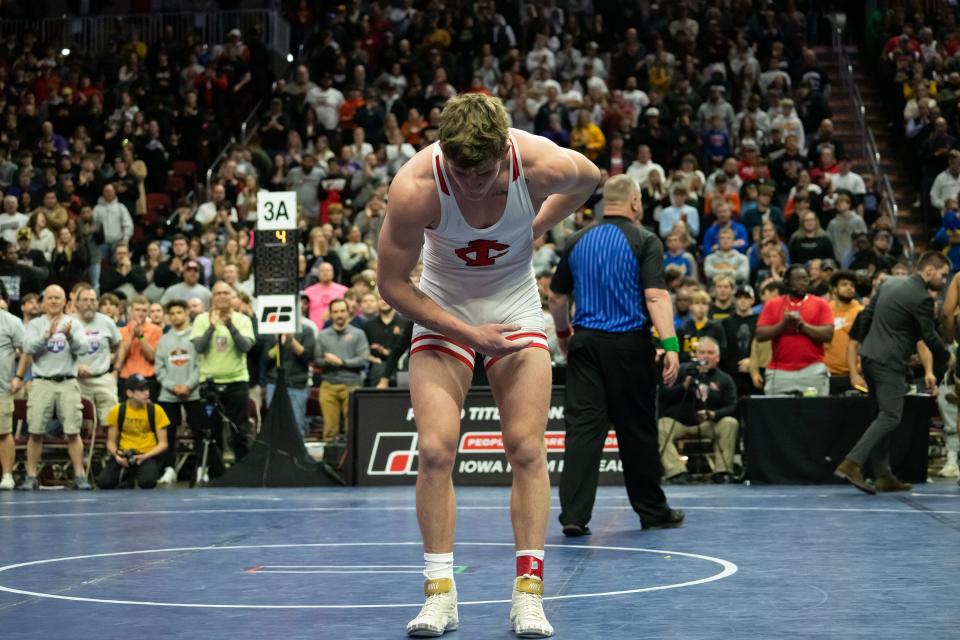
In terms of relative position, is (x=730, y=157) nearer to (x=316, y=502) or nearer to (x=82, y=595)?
(x=316, y=502)

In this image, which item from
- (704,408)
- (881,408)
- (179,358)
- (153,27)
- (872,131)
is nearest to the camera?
(881,408)

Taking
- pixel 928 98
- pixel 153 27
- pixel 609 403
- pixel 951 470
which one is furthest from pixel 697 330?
pixel 153 27

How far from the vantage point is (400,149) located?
18.5 metres

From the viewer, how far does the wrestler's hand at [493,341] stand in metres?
4.83

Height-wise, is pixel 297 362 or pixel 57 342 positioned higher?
pixel 57 342

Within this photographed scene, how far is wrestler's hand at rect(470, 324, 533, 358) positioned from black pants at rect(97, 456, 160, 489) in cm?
876

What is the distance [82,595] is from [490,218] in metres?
2.51

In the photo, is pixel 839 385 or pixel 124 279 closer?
pixel 839 385

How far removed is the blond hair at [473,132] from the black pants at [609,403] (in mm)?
3755

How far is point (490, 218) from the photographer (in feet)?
15.5

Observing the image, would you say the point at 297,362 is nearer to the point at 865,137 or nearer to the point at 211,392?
the point at 211,392

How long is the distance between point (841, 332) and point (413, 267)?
9.35m

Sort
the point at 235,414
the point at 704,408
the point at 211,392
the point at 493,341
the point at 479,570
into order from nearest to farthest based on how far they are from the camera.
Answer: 1. the point at 493,341
2. the point at 479,570
3. the point at 704,408
4. the point at 211,392
5. the point at 235,414

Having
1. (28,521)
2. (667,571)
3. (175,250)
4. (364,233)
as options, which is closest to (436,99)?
(364,233)
